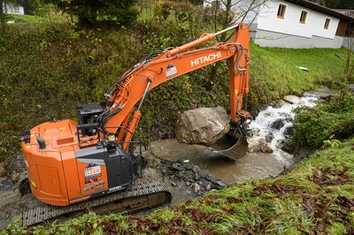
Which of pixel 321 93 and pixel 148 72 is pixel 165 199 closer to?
pixel 148 72

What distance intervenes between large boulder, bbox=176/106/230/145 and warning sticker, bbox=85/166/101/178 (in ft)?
11.2

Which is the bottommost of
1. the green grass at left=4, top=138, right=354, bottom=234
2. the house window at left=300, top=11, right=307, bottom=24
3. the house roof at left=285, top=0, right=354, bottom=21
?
the green grass at left=4, top=138, right=354, bottom=234

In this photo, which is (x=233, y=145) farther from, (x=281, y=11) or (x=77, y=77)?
(x=281, y=11)

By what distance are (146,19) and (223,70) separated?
3.33 metres

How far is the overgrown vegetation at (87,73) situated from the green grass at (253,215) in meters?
4.88

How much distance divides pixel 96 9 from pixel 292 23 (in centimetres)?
1452

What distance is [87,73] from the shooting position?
8406 mm

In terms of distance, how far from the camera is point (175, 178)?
638cm

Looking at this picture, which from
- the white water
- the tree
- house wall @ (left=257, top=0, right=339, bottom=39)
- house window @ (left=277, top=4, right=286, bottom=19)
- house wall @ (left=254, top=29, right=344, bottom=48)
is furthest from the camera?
house window @ (left=277, top=4, right=286, bottom=19)

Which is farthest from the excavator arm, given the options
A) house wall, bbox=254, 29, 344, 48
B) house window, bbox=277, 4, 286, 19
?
house window, bbox=277, 4, 286, 19

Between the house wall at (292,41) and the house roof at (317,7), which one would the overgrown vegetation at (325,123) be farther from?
the house roof at (317,7)

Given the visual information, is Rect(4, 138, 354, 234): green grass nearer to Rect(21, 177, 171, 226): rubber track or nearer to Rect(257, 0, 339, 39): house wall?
Rect(21, 177, 171, 226): rubber track

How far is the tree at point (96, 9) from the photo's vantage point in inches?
340

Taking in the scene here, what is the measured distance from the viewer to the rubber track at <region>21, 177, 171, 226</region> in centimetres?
448
